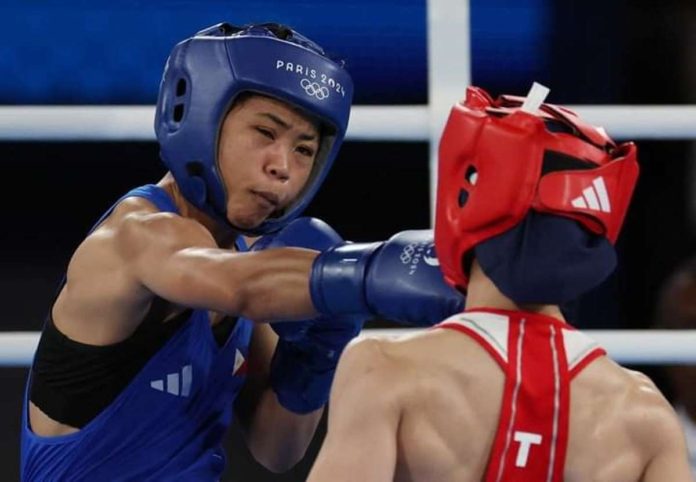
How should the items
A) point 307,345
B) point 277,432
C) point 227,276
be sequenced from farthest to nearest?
1. point 277,432
2. point 307,345
3. point 227,276

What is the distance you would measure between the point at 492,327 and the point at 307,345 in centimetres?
61

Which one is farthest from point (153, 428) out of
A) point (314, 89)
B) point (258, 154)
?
point (314, 89)

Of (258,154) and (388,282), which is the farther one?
(258,154)

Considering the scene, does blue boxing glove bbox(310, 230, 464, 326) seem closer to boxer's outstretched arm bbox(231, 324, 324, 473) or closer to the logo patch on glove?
the logo patch on glove

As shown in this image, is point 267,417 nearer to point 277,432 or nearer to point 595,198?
point 277,432

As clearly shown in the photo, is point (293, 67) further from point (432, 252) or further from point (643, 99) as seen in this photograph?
point (643, 99)

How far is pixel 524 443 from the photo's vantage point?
1.40 m

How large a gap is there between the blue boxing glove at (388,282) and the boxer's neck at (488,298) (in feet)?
0.28

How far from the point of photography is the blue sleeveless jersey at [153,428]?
1.91m

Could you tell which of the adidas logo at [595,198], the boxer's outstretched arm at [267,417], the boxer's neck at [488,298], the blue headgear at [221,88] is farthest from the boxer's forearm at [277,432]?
the adidas logo at [595,198]

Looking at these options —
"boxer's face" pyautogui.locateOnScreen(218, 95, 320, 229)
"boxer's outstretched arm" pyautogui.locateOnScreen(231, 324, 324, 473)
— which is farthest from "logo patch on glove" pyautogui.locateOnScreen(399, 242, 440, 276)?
"boxer's outstretched arm" pyautogui.locateOnScreen(231, 324, 324, 473)

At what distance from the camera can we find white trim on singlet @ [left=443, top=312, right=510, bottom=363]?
142cm

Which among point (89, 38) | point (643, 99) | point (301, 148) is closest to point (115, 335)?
point (301, 148)

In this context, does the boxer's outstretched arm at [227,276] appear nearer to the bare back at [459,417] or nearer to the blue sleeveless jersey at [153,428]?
the blue sleeveless jersey at [153,428]
